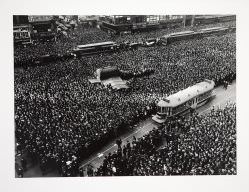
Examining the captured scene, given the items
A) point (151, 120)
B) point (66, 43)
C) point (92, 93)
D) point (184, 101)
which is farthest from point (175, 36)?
point (66, 43)

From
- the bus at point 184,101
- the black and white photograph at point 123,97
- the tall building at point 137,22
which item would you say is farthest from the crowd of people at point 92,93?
the tall building at point 137,22

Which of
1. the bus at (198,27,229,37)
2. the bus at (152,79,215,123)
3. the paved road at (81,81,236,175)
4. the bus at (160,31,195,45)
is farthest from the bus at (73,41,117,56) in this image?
the bus at (198,27,229,37)

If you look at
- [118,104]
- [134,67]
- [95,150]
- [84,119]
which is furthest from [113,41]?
[95,150]

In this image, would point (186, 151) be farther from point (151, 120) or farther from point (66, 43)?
point (66, 43)

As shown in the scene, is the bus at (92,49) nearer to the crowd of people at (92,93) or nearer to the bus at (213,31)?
the crowd of people at (92,93)

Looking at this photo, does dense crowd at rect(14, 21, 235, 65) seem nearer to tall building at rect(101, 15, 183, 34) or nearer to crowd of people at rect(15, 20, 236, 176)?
crowd of people at rect(15, 20, 236, 176)
